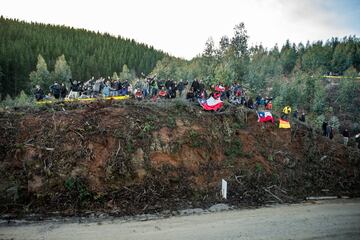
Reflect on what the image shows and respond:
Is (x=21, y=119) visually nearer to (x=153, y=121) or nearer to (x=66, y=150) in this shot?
(x=66, y=150)

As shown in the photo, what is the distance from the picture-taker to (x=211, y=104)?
19375 millimetres

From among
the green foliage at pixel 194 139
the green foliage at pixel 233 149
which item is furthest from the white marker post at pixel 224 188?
the green foliage at pixel 194 139

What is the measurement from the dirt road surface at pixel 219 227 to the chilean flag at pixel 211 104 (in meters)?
7.00

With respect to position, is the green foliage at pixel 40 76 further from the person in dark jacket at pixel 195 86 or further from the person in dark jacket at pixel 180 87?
the person in dark jacket at pixel 195 86

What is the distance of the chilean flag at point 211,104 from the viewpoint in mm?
19219

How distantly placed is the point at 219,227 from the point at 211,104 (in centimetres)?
888

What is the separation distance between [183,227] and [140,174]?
3.74 m

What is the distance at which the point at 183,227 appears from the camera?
12.1m

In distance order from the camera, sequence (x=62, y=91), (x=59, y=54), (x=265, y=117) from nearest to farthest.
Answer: (x=265, y=117) → (x=62, y=91) → (x=59, y=54)

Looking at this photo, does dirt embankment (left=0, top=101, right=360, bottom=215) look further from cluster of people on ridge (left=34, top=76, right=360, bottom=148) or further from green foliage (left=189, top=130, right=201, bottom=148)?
cluster of people on ridge (left=34, top=76, right=360, bottom=148)

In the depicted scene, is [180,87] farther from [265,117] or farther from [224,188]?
[224,188]

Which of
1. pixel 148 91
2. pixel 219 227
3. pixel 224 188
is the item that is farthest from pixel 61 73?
pixel 219 227

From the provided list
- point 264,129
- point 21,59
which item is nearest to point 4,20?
point 21,59

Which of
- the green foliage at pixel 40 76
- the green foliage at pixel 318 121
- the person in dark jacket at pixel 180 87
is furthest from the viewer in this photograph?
the green foliage at pixel 40 76
